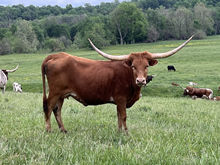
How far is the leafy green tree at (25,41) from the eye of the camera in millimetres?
76188

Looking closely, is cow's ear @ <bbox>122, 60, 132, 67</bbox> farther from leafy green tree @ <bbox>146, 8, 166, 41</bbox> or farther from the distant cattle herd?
leafy green tree @ <bbox>146, 8, 166, 41</bbox>

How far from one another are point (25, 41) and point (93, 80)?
81213mm

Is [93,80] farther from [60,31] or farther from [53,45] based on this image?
[60,31]

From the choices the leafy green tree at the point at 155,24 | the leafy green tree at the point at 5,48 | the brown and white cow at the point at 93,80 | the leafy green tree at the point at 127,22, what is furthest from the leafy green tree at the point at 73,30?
the brown and white cow at the point at 93,80

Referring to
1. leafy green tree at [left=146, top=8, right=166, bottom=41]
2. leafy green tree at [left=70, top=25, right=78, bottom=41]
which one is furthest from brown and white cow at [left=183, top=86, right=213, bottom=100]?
leafy green tree at [left=70, top=25, right=78, bottom=41]

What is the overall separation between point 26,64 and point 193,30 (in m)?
60.0

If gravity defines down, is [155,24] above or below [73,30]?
above

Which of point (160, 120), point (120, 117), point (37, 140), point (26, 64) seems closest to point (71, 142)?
point (37, 140)

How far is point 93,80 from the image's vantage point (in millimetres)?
5250

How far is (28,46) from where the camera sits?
7894 centimetres

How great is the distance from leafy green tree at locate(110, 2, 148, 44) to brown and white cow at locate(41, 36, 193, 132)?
3436 inches

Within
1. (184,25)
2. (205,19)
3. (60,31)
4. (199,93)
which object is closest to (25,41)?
(60,31)

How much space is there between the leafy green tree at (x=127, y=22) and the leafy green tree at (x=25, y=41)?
32316 millimetres

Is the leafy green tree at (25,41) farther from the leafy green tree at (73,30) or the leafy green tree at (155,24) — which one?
the leafy green tree at (155,24)
